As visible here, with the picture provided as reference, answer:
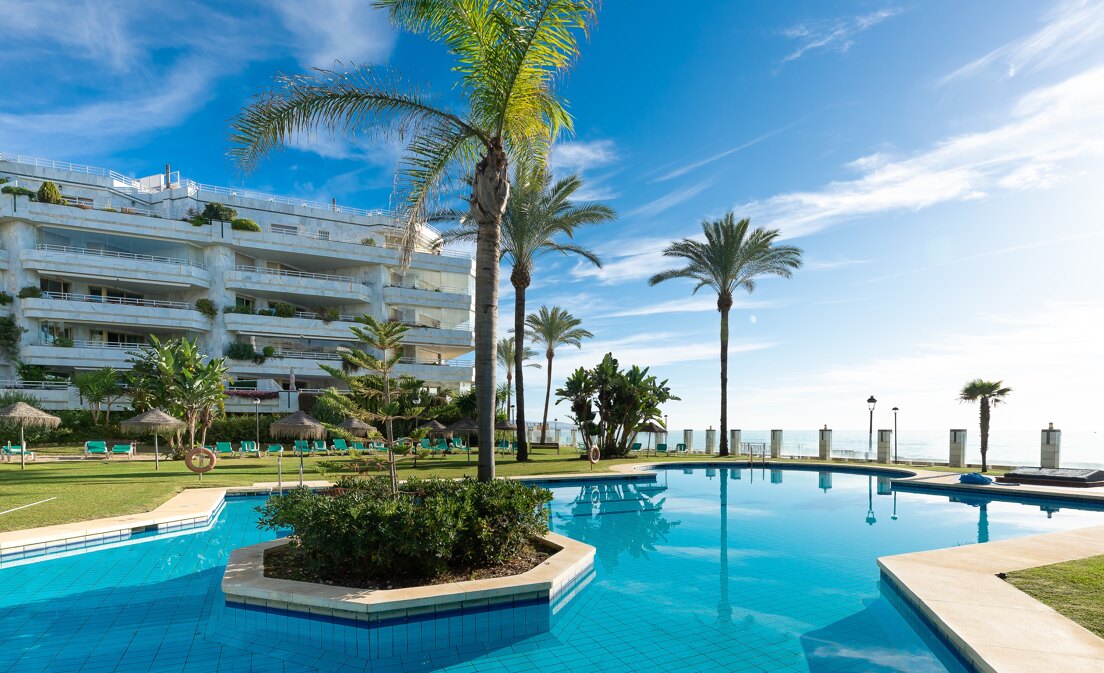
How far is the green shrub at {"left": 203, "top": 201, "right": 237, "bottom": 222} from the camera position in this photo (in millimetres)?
37781

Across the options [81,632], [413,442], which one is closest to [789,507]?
[413,442]

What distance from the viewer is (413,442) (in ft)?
29.7

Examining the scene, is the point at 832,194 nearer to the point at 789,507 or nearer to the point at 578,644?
the point at 789,507

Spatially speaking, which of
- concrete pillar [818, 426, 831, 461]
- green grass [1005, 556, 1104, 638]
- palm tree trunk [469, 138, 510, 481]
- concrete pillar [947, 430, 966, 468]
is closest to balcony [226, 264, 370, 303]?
concrete pillar [818, 426, 831, 461]

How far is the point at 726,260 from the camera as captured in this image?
27781 millimetres

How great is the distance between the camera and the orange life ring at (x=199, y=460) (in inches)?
680

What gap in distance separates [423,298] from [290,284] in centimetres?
836

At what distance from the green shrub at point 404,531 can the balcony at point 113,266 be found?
1294 inches

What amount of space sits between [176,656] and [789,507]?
13.3m

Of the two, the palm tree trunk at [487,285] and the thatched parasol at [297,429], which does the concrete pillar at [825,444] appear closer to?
the thatched parasol at [297,429]

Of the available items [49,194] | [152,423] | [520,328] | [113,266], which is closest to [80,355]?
[113,266]

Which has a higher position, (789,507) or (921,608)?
(921,608)

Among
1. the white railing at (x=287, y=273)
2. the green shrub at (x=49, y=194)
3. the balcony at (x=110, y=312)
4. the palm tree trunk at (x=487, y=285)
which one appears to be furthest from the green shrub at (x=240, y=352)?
the palm tree trunk at (x=487, y=285)

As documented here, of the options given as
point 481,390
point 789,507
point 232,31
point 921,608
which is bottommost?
point 789,507
